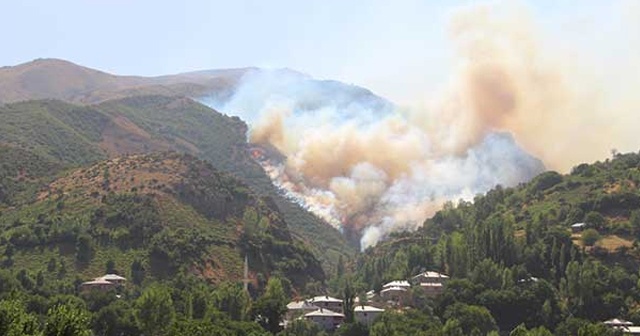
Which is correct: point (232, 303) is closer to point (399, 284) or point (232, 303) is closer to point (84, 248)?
point (84, 248)

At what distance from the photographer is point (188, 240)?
534 ft

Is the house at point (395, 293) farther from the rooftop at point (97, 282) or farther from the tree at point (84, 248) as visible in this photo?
the tree at point (84, 248)

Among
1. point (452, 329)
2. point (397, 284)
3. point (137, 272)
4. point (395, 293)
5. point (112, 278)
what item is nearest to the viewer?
point (452, 329)

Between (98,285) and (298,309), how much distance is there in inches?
1196

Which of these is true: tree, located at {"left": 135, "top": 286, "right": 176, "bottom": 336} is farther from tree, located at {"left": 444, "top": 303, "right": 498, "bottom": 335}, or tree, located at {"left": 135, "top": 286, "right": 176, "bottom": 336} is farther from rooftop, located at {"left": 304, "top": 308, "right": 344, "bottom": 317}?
tree, located at {"left": 444, "top": 303, "right": 498, "bottom": 335}

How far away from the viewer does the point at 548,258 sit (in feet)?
→ 502

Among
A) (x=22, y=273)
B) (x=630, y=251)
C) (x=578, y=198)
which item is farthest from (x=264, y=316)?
(x=578, y=198)

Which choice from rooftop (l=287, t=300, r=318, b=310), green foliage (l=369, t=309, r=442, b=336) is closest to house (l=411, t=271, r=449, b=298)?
green foliage (l=369, t=309, r=442, b=336)

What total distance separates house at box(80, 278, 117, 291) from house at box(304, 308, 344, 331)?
29501 millimetres

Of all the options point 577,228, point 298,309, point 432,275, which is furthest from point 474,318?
point 577,228

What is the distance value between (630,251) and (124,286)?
266 feet

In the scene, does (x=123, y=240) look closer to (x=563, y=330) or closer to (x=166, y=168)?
(x=166, y=168)

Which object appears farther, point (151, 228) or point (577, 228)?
point (577, 228)

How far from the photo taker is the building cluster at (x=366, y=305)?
140375mm
